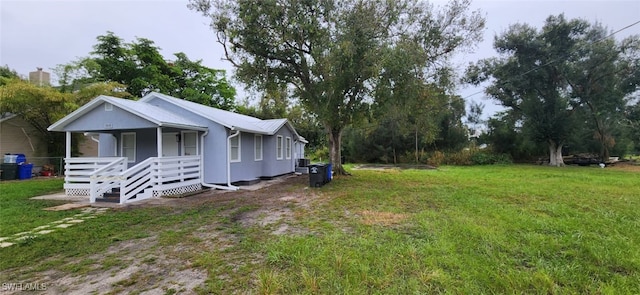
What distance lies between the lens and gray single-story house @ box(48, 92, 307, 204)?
334 inches

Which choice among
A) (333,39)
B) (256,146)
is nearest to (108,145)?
(256,146)

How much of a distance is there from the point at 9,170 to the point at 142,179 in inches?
344

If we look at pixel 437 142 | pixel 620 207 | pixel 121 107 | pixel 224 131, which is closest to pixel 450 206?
pixel 620 207

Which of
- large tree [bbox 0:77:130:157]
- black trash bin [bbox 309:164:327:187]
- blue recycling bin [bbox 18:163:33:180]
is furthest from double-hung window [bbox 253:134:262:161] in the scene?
blue recycling bin [bbox 18:163:33:180]

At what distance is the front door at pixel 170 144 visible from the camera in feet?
34.7

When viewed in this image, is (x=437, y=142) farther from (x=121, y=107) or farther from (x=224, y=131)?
(x=121, y=107)

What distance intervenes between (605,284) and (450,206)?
155 inches

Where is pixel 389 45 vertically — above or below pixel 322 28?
below

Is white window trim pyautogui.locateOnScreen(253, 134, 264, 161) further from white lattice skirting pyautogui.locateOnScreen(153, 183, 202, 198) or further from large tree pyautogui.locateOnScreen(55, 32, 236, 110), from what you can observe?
large tree pyautogui.locateOnScreen(55, 32, 236, 110)

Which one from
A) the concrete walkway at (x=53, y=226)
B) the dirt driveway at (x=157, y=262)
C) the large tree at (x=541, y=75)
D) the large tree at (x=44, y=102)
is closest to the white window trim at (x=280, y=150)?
the dirt driveway at (x=157, y=262)

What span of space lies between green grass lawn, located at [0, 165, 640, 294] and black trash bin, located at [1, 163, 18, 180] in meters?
7.68

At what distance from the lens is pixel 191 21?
12.7m

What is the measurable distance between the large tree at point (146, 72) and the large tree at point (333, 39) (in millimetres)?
9944

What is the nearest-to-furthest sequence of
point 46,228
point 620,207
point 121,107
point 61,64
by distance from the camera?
1. point 46,228
2. point 620,207
3. point 121,107
4. point 61,64
